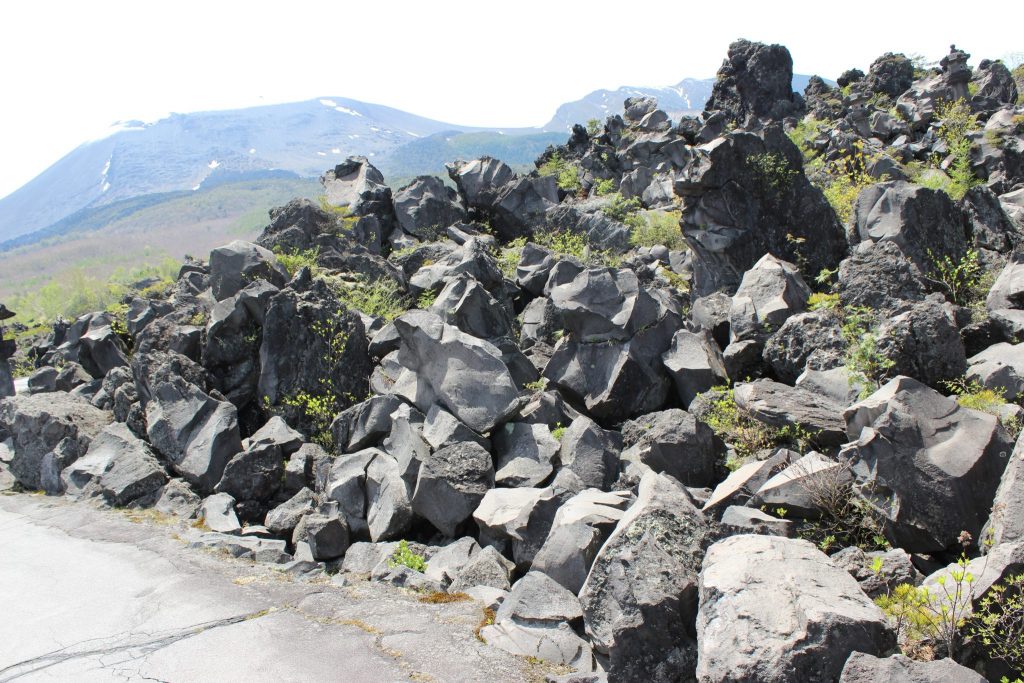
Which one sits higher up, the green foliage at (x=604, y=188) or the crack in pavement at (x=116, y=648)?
the green foliage at (x=604, y=188)

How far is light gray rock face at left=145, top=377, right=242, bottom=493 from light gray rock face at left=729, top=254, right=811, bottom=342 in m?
9.48

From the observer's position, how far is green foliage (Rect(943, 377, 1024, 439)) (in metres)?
7.32

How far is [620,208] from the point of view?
24000 mm

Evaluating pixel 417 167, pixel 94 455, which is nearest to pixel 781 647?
pixel 94 455

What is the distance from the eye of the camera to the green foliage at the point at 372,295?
16062mm

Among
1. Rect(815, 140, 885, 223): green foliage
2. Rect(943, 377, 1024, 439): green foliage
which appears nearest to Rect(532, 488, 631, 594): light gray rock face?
Rect(943, 377, 1024, 439): green foliage

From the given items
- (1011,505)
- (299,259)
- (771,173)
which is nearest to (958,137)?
(771,173)

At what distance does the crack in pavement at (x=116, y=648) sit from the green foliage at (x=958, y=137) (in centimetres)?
1773

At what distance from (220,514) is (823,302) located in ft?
34.3

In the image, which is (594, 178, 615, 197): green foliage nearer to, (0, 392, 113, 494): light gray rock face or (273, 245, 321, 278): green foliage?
(273, 245, 321, 278): green foliage

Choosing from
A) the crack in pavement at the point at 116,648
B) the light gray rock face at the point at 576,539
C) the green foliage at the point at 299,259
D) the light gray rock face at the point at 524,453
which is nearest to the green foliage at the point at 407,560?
the light gray rock face at the point at 524,453

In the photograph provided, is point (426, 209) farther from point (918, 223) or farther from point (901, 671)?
point (901, 671)

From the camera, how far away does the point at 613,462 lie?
989cm

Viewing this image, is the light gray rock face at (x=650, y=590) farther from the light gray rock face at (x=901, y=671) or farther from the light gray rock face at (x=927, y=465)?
the light gray rock face at (x=927, y=465)
